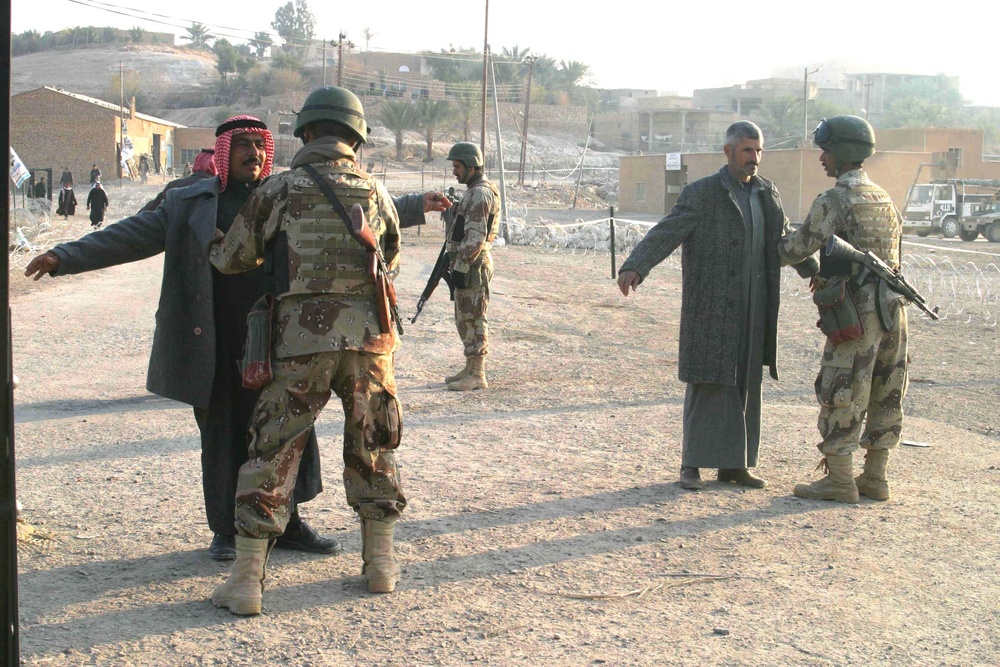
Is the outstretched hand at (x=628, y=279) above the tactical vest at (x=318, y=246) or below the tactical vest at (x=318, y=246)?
below

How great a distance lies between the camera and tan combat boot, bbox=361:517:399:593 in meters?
3.99

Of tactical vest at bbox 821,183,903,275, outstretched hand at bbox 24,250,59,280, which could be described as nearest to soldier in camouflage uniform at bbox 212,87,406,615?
outstretched hand at bbox 24,250,59,280

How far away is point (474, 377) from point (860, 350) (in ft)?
12.8

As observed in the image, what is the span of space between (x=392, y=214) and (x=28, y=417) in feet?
13.9

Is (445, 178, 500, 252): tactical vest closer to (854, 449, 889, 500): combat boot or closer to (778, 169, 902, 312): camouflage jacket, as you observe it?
(778, 169, 902, 312): camouflage jacket

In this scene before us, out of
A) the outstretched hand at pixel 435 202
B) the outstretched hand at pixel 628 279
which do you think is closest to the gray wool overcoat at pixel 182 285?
the outstretched hand at pixel 435 202

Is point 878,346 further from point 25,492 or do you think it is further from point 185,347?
point 25,492

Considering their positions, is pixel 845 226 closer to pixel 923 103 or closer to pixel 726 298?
pixel 726 298

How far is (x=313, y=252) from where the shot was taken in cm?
373

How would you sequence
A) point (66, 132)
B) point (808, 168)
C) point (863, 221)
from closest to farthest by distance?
point (863, 221) < point (808, 168) < point (66, 132)

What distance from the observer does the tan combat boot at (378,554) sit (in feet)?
13.1

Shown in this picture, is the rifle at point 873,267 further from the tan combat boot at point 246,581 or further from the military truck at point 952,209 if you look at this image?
the military truck at point 952,209

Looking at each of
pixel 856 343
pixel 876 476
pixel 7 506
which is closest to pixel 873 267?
pixel 856 343

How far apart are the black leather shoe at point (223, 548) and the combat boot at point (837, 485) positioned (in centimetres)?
299
